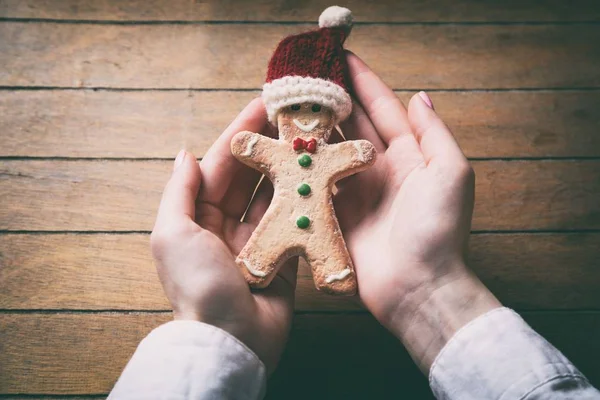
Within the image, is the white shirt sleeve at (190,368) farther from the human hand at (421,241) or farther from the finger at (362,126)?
the finger at (362,126)

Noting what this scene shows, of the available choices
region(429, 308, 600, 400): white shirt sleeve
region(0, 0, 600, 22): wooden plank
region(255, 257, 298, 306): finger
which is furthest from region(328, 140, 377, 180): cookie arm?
region(0, 0, 600, 22): wooden plank

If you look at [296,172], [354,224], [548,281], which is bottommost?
[548,281]

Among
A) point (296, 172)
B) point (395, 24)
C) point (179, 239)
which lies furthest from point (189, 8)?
point (179, 239)

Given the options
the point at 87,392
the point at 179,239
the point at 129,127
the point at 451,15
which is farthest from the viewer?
the point at 451,15

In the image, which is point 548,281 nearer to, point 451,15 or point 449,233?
point 449,233

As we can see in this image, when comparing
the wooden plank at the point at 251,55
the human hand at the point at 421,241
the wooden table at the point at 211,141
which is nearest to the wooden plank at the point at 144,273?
the wooden table at the point at 211,141

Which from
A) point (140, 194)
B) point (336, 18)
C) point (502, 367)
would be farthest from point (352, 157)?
point (140, 194)
